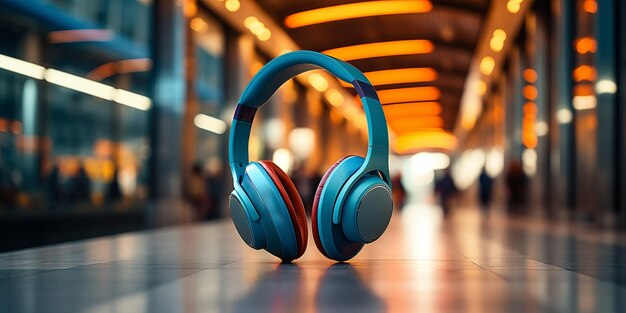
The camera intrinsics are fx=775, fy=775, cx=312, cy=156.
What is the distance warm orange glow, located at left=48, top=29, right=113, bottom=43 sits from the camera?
52.5 ft

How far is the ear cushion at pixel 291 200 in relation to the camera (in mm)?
6562

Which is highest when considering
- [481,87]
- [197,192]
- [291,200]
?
[481,87]

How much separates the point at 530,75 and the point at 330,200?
67.4 feet

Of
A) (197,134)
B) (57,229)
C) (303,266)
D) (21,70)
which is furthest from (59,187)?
(303,266)

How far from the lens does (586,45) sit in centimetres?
1730

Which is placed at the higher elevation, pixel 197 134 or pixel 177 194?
pixel 197 134

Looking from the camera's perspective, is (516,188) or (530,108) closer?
(516,188)

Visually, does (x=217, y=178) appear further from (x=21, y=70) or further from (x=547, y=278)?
(x=547, y=278)

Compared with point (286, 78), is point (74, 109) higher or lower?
higher

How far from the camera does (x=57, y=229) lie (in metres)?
17.2

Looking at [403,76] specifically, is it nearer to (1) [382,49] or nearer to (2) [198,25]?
(1) [382,49]

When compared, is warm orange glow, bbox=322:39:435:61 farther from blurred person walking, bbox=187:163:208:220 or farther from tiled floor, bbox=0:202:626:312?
tiled floor, bbox=0:202:626:312

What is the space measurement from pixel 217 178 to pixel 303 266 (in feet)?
52.6

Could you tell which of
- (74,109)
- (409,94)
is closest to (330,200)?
(74,109)
